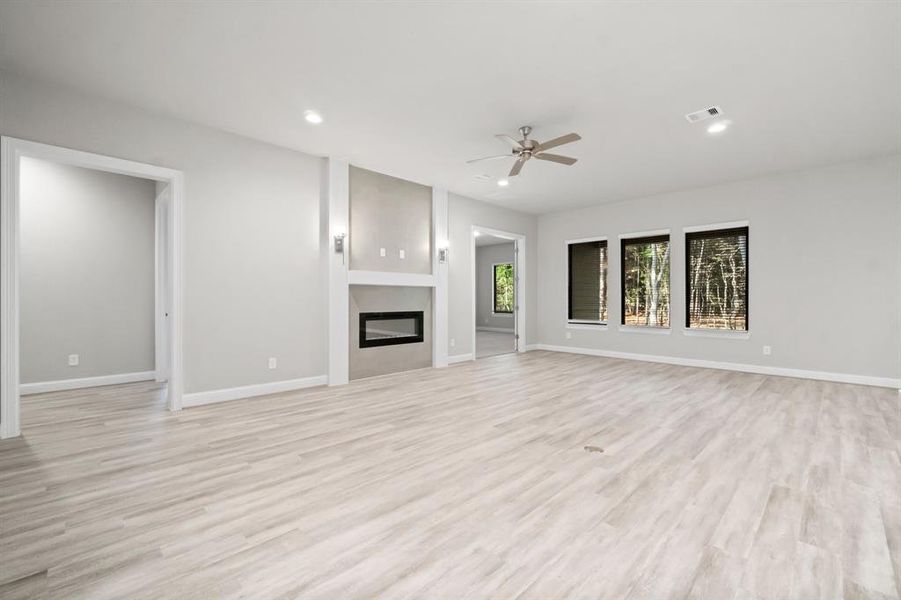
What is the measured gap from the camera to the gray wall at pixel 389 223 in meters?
5.67

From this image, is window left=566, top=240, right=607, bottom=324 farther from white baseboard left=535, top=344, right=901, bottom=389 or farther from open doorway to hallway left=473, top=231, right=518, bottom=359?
open doorway to hallway left=473, top=231, right=518, bottom=359

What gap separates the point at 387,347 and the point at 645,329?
186 inches

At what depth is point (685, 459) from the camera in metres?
2.83

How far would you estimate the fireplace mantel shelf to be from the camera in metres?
5.56

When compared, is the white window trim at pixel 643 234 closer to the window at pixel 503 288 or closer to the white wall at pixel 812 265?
the white wall at pixel 812 265

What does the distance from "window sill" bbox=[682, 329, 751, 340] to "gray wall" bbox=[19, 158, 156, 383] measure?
841 centimetres

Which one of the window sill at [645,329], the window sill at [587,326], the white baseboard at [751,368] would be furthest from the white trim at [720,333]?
the window sill at [587,326]

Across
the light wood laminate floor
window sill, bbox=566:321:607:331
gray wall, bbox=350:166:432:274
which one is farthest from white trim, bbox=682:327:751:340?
gray wall, bbox=350:166:432:274

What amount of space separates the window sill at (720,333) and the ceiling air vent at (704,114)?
377cm

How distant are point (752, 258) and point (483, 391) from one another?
480cm

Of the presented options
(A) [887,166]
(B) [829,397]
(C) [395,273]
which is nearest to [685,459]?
(B) [829,397]

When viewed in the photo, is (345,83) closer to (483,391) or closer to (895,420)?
(483,391)

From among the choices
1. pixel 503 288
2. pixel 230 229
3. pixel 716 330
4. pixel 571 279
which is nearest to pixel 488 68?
pixel 230 229

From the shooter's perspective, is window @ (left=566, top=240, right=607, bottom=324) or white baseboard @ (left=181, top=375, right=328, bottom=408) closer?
white baseboard @ (left=181, top=375, right=328, bottom=408)
